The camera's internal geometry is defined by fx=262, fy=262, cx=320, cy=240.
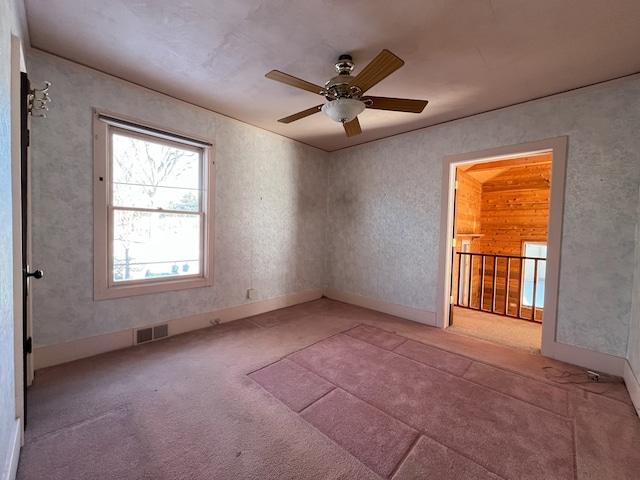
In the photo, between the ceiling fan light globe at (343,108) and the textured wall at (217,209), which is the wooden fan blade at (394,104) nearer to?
the ceiling fan light globe at (343,108)

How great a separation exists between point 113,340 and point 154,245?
988mm

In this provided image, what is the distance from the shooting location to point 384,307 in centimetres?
394

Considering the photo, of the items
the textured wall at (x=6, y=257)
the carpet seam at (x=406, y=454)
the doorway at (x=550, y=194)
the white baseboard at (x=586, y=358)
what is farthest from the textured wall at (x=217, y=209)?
the white baseboard at (x=586, y=358)

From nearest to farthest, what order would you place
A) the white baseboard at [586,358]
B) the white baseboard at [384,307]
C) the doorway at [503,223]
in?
the white baseboard at [586,358] < the white baseboard at [384,307] < the doorway at [503,223]

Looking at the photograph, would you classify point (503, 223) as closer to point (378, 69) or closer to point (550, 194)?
point (550, 194)

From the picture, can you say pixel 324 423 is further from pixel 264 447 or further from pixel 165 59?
pixel 165 59

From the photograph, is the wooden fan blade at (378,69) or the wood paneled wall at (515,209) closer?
the wooden fan blade at (378,69)

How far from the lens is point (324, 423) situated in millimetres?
1667

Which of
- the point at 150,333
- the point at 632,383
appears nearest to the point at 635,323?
the point at 632,383

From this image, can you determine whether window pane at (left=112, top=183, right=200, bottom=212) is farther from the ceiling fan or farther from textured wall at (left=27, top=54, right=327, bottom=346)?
the ceiling fan

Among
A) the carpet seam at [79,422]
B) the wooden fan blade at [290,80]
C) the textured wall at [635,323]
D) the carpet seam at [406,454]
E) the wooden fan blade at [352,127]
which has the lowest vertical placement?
the carpet seam at [79,422]

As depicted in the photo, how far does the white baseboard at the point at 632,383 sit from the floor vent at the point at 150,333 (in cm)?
404

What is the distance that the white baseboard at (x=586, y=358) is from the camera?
7.57 ft

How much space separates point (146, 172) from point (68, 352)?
1.81 metres
